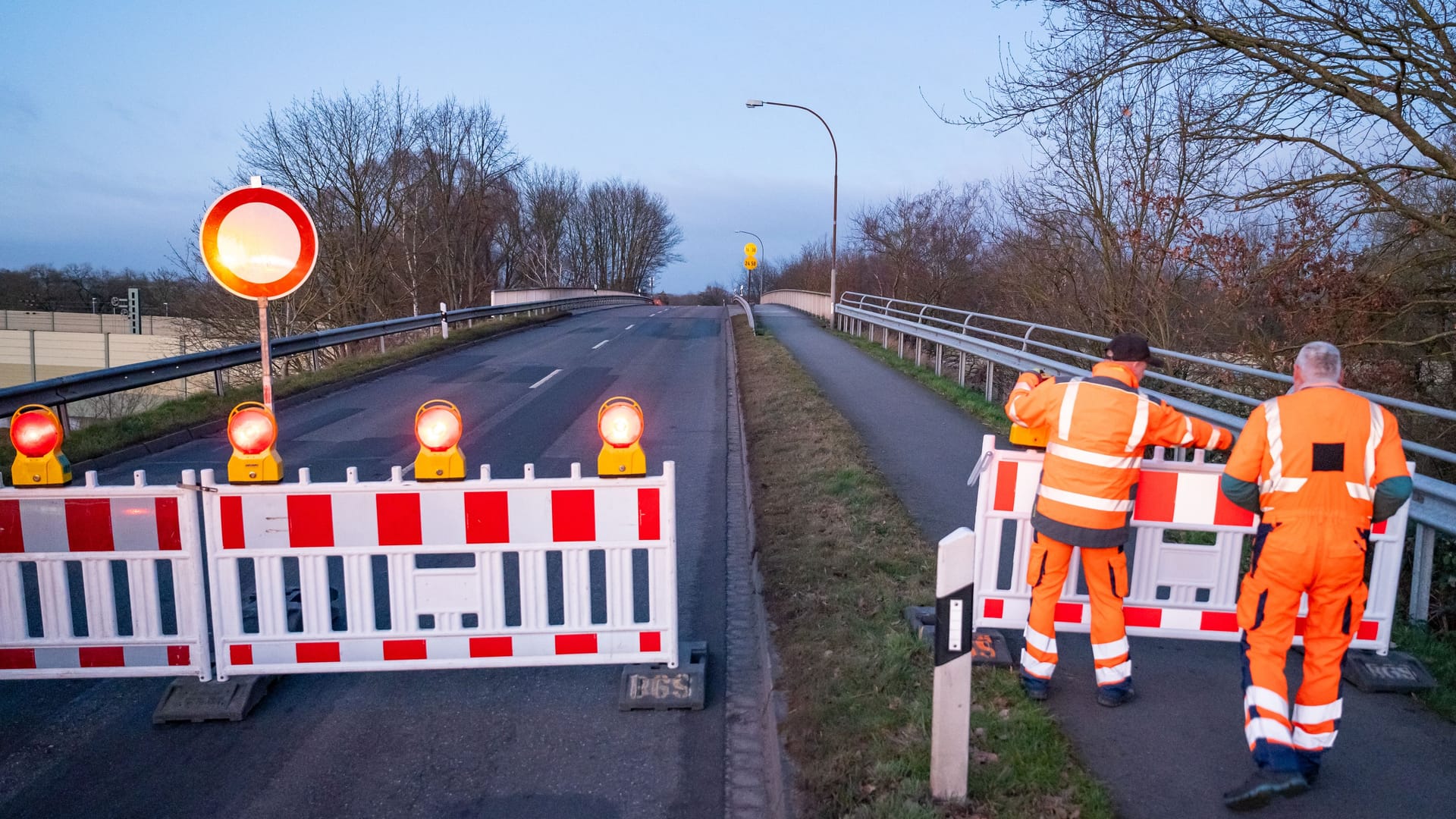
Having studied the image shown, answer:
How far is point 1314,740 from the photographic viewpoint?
360 centimetres

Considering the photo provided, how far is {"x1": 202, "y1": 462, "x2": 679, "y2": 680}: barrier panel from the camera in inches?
172

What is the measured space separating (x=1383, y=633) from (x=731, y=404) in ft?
34.7

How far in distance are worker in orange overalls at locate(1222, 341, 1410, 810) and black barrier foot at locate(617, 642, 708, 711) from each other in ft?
7.56

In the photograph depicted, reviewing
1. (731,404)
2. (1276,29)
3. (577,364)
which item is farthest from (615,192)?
(1276,29)

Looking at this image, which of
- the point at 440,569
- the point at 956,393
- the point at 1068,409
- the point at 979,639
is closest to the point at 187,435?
the point at 440,569

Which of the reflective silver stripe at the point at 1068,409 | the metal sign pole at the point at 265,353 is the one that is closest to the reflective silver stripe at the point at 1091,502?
the reflective silver stripe at the point at 1068,409

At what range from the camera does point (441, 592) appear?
4.50 m

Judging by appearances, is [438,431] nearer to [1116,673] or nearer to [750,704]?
[750,704]

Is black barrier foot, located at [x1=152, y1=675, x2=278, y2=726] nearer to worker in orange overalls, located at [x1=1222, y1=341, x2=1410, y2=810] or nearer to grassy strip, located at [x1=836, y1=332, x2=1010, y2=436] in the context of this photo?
worker in orange overalls, located at [x1=1222, y1=341, x2=1410, y2=810]

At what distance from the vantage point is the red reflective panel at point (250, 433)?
4367mm

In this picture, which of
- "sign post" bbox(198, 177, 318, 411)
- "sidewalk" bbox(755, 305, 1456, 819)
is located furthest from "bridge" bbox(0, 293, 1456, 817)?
"sign post" bbox(198, 177, 318, 411)

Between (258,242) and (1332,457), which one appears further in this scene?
(258,242)

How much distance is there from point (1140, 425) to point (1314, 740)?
54.9 inches

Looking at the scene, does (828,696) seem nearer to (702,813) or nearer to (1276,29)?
(702,813)
